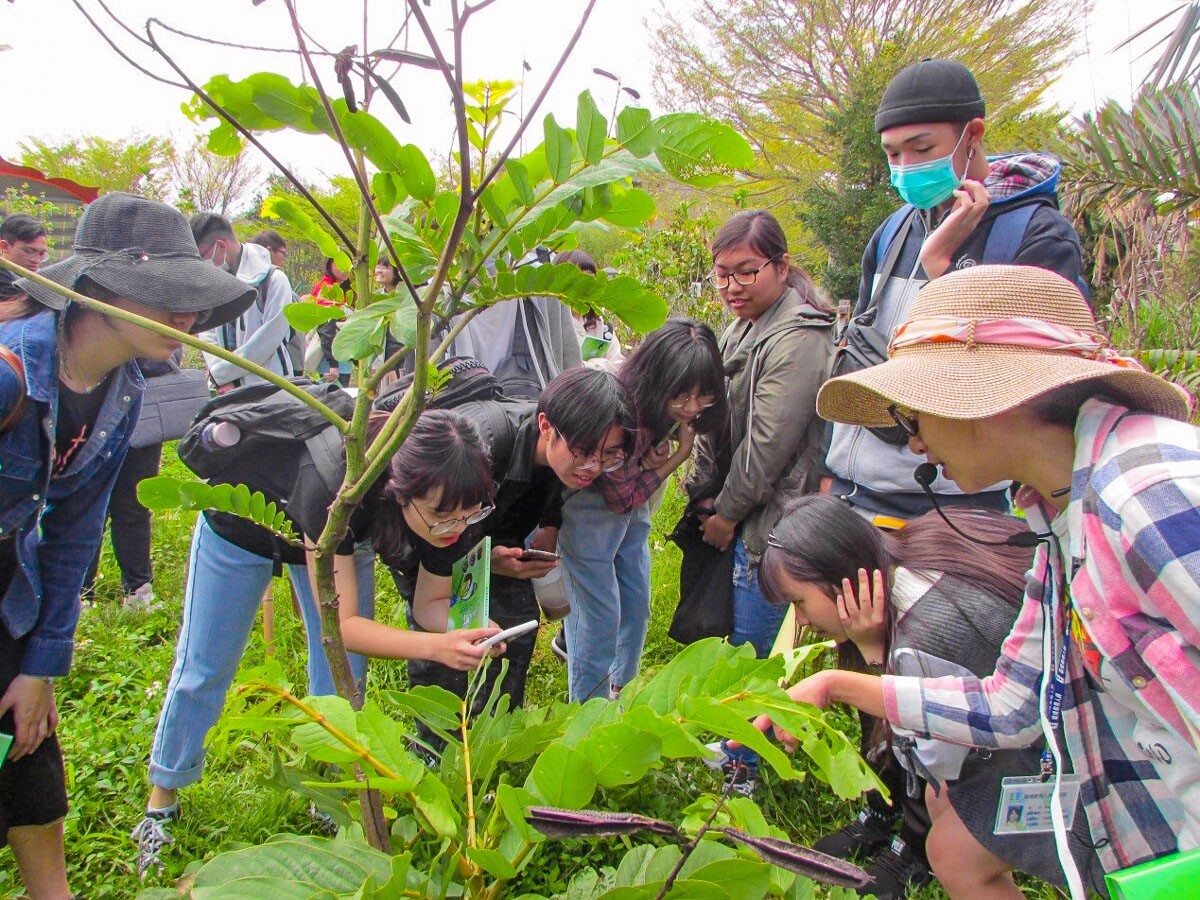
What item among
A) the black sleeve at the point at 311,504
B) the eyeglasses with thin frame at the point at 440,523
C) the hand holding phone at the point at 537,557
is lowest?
the hand holding phone at the point at 537,557

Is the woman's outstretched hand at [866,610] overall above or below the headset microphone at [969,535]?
below

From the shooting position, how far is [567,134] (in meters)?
0.89

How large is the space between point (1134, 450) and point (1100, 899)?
0.88 meters

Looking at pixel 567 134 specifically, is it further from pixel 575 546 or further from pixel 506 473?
pixel 575 546

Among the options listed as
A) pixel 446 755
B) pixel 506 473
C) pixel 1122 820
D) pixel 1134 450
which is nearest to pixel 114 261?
pixel 506 473

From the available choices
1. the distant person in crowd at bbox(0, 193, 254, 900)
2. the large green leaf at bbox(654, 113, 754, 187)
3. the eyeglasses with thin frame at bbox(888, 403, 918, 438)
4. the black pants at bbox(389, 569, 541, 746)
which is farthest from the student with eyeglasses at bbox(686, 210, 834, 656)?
the large green leaf at bbox(654, 113, 754, 187)

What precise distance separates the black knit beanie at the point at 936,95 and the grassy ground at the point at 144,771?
1.77m

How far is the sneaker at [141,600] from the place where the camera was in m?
3.50

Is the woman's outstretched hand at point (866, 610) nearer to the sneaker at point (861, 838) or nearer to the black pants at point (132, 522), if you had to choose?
the sneaker at point (861, 838)

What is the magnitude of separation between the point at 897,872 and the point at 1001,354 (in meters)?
1.57

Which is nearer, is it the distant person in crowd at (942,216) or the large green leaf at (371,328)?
the large green leaf at (371,328)

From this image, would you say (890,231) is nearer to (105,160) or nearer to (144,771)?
(144,771)

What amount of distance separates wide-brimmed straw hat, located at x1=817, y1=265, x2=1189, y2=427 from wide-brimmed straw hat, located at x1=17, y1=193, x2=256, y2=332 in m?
1.28

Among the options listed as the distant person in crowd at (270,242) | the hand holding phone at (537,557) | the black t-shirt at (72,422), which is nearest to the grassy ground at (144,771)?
the hand holding phone at (537,557)
